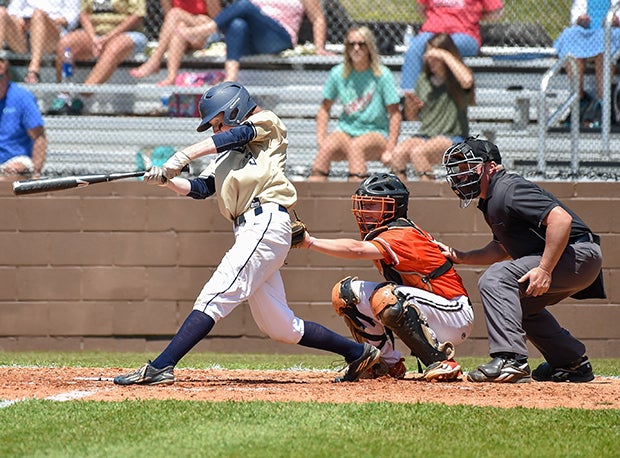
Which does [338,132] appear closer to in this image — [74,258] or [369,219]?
[74,258]

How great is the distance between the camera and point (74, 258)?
9891mm

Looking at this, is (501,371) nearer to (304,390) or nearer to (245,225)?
(304,390)

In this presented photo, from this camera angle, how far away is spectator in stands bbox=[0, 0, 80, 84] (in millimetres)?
10773

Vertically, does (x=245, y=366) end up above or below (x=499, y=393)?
below

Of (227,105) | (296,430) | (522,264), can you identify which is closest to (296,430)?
(296,430)

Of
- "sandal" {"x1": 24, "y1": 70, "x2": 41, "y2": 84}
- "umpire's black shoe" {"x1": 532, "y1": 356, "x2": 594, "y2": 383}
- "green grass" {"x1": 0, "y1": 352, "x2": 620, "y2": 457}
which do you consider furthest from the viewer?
"sandal" {"x1": 24, "y1": 70, "x2": 41, "y2": 84}

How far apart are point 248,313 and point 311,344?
3520 millimetres

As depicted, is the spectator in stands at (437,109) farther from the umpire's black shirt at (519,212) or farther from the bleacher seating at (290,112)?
the umpire's black shirt at (519,212)

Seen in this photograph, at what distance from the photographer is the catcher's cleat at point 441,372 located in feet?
20.9

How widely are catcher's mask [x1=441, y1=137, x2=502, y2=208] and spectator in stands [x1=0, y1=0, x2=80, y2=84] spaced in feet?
18.4

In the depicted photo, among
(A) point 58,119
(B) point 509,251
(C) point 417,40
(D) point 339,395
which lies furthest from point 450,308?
(A) point 58,119

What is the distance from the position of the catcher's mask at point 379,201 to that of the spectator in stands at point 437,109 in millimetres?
3238

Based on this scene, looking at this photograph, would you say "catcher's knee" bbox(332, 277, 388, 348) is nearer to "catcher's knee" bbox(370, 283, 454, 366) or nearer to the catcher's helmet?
"catcher's knee" bbox(370, 283, 454, 366)

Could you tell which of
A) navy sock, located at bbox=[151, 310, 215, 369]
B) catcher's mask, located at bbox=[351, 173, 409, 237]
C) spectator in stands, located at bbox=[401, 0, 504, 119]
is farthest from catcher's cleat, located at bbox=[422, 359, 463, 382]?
spectator in stands, located at bbox=[401, 0, 504, 119]
